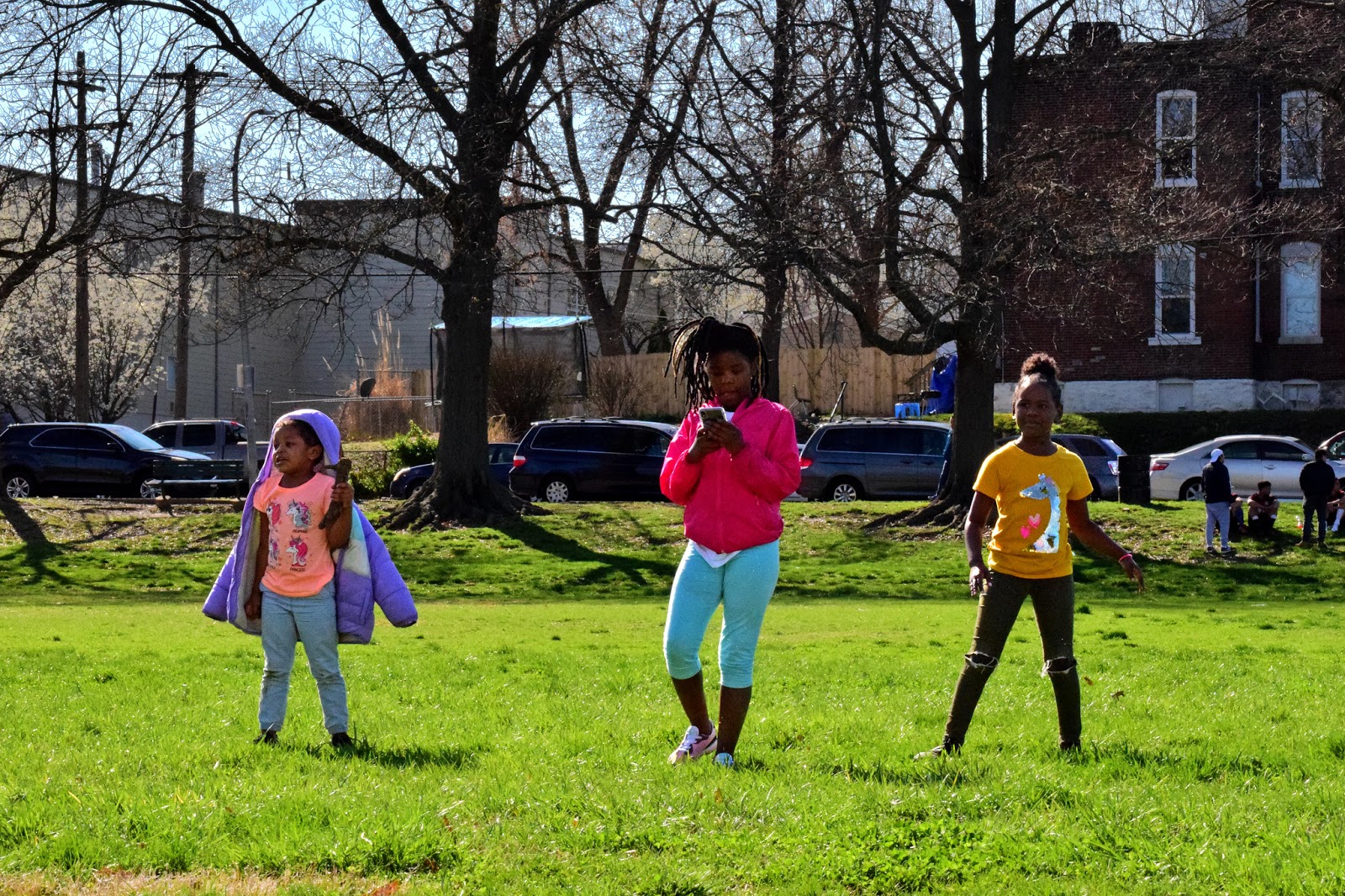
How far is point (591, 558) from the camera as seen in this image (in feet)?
72.5

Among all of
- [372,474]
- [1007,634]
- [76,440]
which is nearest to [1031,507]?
[1007,634]

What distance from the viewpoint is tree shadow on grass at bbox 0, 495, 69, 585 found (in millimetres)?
21172

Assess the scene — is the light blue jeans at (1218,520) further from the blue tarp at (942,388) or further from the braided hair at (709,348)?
the braided hair at (709,348)

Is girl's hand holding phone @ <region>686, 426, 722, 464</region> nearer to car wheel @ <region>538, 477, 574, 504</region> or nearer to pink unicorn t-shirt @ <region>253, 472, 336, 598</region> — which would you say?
pink unicorn t-shirt @ <region>253, 472, 336, 598</region>

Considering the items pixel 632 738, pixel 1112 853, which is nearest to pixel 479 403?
pixel 632 738

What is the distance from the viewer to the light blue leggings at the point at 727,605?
596 cm

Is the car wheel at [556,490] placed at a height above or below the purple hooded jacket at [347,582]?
below

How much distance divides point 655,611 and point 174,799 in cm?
1101

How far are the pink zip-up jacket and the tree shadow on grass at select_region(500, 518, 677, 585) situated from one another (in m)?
14.4

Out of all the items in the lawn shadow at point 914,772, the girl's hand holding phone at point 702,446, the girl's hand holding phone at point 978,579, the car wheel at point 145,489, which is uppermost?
the girl's hand holding phone at point 702,446

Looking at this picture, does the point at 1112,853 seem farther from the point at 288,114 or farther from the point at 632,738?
the point at 288,114

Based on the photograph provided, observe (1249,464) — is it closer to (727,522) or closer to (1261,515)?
(1261,515)

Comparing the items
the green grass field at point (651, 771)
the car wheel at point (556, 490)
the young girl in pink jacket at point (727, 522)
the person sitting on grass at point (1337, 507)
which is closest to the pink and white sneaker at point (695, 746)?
the young girl in pink jacket at point (727, 522)

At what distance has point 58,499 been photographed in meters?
27.6
